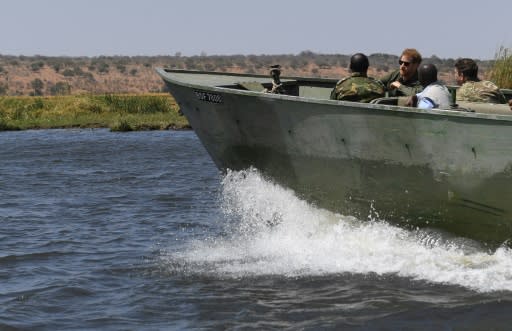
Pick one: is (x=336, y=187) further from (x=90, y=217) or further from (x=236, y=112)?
(x=90, y=217)

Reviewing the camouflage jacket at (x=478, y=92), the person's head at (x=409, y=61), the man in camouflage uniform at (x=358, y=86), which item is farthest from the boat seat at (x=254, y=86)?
the camouflage jacket at (x=478, y=92)

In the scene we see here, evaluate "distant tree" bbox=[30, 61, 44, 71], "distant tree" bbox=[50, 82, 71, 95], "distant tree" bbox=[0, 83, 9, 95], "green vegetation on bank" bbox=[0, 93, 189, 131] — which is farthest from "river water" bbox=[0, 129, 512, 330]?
"distant tree" bbox=[30, 61, 44, 71]

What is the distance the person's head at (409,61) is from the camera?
33.2ft

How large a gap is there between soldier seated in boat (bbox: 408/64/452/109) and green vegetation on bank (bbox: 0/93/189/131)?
2238cm

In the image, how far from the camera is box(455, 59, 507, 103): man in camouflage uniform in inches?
388

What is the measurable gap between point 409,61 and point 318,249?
1988 millimetres

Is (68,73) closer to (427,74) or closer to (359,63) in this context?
(359,63)

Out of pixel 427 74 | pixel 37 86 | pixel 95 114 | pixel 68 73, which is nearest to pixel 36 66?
pixel 68 73

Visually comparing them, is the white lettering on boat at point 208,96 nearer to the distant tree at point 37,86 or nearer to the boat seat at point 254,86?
the boat seat at point 254,86

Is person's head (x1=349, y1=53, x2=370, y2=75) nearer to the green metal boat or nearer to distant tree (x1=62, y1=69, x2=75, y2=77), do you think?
the green metal boat

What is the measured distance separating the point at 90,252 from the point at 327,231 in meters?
3.01

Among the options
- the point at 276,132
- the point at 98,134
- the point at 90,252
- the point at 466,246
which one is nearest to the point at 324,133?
the point at 276,132

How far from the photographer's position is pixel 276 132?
9883 millimetres

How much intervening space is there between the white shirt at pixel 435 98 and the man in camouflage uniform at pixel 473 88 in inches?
22.9
